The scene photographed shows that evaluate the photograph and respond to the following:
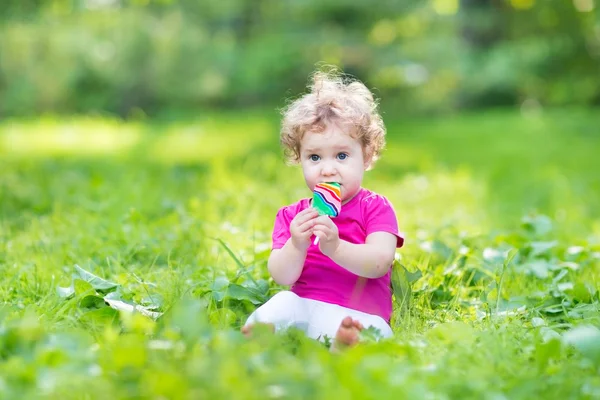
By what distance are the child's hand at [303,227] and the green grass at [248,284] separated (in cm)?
30

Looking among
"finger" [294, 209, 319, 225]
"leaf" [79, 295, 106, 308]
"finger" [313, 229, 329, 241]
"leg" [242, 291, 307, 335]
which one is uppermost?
"finger" [294, 209, 319, 225]

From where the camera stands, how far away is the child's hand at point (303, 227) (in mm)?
2336

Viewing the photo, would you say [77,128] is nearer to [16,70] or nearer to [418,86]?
[16,70]

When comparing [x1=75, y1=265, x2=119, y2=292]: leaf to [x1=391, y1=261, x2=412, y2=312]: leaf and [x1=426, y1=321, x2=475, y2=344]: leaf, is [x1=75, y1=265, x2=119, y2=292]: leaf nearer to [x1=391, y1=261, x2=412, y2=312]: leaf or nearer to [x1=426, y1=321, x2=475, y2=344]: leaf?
[x1=391, y1=261, x2=412, y2=312]: leaf

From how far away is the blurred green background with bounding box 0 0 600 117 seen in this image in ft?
34.9

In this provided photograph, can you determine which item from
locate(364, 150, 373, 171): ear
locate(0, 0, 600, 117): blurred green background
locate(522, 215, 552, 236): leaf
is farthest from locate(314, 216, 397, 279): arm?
locate(0, 0, 600, 117): blurred green background

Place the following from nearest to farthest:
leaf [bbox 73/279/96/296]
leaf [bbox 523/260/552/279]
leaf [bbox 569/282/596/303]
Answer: leaf [bbox 73/279/96/296] → leaf [bbox 569/282/596/303] → leaf [bbox 523/260/552/279]

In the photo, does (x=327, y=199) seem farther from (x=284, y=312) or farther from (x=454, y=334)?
(x=454, y=334)

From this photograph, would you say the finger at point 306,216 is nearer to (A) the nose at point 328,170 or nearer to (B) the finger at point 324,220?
(B) the finger at point 324,220

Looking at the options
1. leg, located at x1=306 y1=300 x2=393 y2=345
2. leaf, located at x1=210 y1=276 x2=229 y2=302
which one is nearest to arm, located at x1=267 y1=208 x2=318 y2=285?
leg, located at x1=306 y1=300 x2=393 y2=345

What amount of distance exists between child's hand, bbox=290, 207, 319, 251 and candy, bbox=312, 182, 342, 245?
2 centimetres

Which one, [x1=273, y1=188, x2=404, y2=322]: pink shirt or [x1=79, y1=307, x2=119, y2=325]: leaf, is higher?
[x1=273, y1=188, x2=404, y2=322]: pink shirt

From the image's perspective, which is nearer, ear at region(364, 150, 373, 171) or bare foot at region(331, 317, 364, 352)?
bare foot at region(331, 317, 364, 352)

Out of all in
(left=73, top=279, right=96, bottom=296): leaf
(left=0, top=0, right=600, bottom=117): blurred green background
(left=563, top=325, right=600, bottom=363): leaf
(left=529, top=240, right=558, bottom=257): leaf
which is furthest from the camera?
(left=0, top=0, right=600, bottom=117): blurred green background
